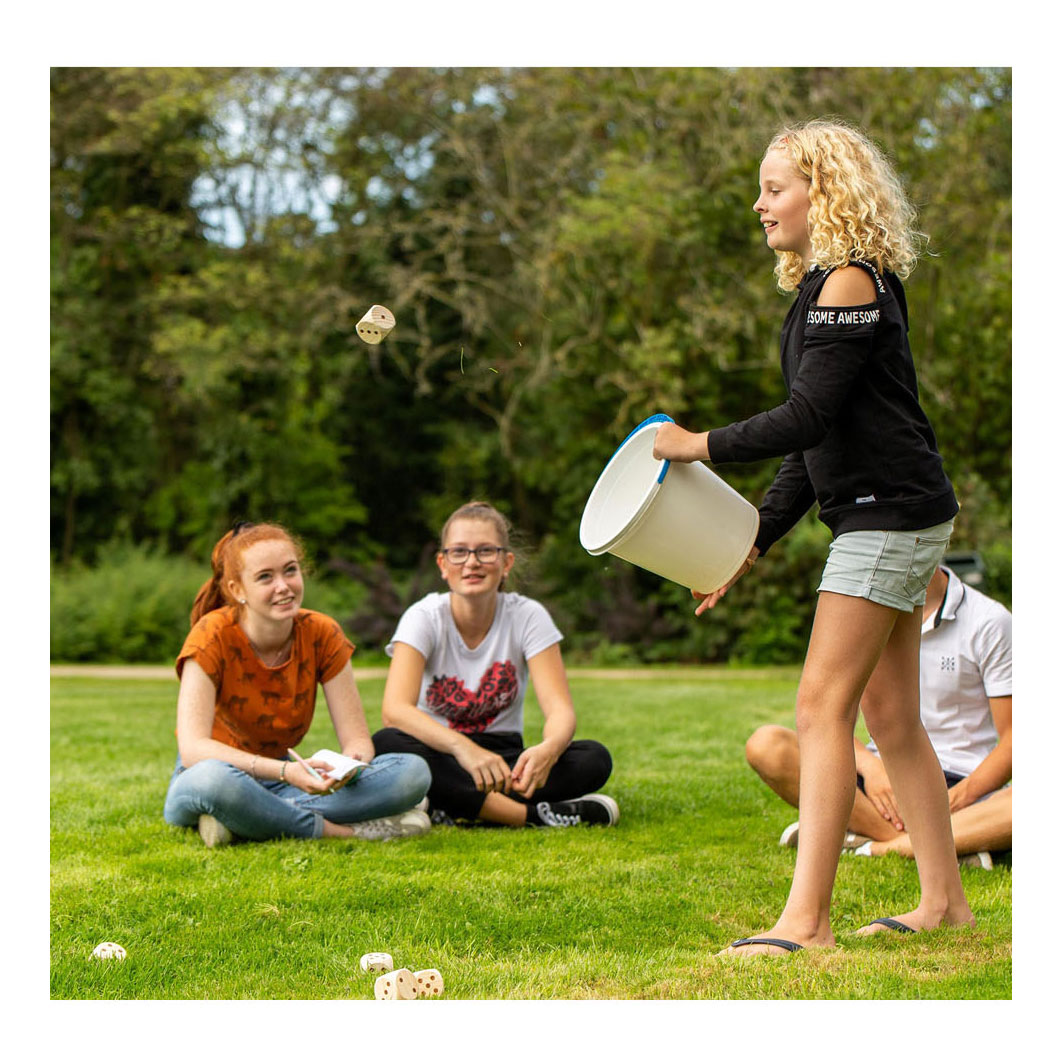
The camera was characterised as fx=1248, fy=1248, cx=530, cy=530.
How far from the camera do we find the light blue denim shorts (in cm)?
266

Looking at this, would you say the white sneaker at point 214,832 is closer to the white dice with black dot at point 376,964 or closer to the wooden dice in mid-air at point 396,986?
the white dice with black dot at point 376,964

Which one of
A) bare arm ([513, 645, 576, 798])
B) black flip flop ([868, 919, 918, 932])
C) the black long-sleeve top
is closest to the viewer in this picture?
the black long-sleeve top

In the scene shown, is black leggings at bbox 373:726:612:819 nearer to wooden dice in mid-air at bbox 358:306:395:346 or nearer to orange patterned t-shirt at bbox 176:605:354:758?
orange patterned t-shirt at bbox 176:605:354:758

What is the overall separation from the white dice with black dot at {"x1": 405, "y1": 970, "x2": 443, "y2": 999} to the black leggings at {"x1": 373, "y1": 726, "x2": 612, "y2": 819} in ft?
5.08

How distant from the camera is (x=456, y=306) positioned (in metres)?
12.2

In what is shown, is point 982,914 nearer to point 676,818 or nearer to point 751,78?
point 676,818

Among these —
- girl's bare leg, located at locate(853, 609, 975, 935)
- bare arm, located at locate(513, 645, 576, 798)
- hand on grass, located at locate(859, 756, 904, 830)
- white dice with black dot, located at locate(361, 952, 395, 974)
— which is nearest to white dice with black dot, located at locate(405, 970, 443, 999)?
white dice with black dot, located at locate(361, 952, 395, 974)

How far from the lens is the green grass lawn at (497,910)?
250cm

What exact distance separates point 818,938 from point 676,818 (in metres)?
1.57

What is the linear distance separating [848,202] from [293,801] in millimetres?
2387

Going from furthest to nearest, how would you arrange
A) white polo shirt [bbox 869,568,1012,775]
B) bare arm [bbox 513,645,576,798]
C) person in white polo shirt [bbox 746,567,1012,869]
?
bare arm [bbox 513,645,576,798] → white polo shirt [bbox 869,568,1012,775] → person in white polo shirt [bbox 746,567,1012,869]

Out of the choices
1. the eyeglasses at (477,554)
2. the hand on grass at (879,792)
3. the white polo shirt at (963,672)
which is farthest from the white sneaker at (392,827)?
the white polo shirt at (963,672)

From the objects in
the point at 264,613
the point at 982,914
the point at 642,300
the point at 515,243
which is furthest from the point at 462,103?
the point at 982,914

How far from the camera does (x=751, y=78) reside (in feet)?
37.7
